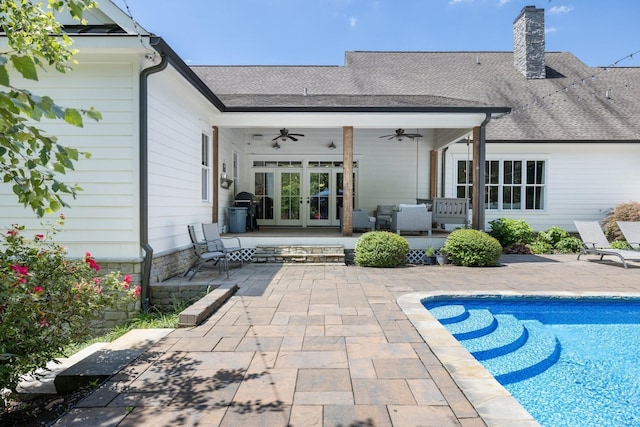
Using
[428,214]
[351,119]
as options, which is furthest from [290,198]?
[428,214]

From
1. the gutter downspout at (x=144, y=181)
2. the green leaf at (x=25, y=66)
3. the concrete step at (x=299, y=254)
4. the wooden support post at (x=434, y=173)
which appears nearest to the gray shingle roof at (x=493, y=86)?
the wooden support post at (x=434, y=173)

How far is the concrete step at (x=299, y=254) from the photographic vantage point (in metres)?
8.40

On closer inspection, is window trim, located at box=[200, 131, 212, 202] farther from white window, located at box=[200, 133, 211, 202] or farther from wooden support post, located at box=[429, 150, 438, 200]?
wooden support post, located at box=[429, 150, 438, 200]

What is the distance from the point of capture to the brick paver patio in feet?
7.54

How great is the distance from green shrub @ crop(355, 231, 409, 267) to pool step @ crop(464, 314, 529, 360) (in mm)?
3214

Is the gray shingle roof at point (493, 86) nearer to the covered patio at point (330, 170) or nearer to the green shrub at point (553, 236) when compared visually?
the covered patio at point (330, 170)

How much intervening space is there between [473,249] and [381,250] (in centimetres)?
193

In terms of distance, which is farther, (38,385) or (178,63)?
(178,63)

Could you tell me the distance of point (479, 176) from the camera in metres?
8.87

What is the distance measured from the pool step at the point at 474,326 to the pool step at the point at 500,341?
6cm

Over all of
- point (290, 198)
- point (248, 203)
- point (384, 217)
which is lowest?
point (384, 217)

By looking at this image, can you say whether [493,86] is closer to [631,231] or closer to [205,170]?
[631,231]

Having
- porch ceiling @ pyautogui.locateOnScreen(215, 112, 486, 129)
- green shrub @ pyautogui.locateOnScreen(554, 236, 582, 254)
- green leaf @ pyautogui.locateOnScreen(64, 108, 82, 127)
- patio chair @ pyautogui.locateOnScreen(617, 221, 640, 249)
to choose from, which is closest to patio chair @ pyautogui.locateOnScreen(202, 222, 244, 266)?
porch ceiling @ pyautogui.locateOnScreen(215, 112, 486, 129)

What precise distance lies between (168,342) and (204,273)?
146 inches
